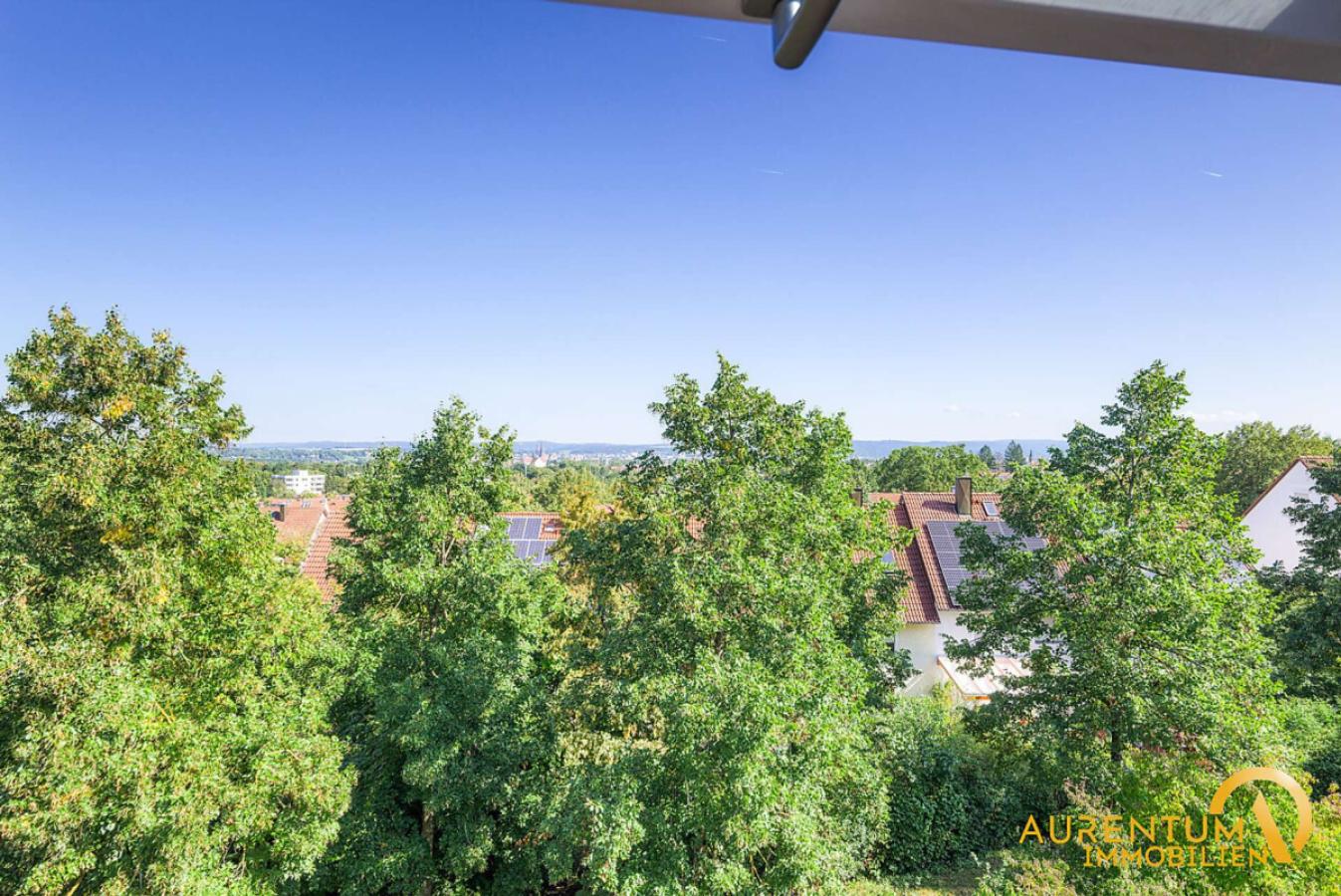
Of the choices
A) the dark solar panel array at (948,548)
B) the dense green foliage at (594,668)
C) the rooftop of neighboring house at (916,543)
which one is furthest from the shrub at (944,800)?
the dark solar panel array at (948,548)

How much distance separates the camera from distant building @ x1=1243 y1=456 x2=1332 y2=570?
1691 cm

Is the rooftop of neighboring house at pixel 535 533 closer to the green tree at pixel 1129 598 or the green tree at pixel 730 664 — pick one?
the green tree at pixel 730 664

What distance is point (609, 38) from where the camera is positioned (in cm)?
214

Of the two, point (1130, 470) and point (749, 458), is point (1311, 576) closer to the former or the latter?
point (1130, 470)

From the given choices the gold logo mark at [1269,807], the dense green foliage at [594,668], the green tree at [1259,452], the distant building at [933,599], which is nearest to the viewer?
the dense green foliage at [594,668]

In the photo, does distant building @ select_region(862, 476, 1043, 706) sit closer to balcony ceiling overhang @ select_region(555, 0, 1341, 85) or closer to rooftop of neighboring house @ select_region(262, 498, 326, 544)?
balcony ceiling overhang @ select_region(555, 0, 1341, 85)

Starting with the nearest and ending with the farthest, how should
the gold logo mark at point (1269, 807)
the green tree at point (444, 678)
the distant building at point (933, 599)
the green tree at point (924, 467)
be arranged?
the gold logo mark at point (1269, 807) → the green tree at point (444, 678) → the distant building at point (933, 599) → the green tree at point (924, 467)

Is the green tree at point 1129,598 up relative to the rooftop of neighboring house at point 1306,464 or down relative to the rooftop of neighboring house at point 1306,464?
down

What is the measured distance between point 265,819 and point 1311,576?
19.3 m

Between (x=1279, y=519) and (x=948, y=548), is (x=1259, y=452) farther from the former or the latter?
(x=948, y=548)

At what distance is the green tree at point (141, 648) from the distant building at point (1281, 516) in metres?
21.7

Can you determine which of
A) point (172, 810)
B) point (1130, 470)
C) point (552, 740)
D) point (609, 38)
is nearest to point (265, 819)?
point (172, 810)

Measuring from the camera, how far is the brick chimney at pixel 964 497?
21062 millimetres

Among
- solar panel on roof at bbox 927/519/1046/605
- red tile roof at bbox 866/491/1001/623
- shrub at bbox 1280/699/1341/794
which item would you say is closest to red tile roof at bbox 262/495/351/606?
red tile roof at bbox 866/491/1001/623
